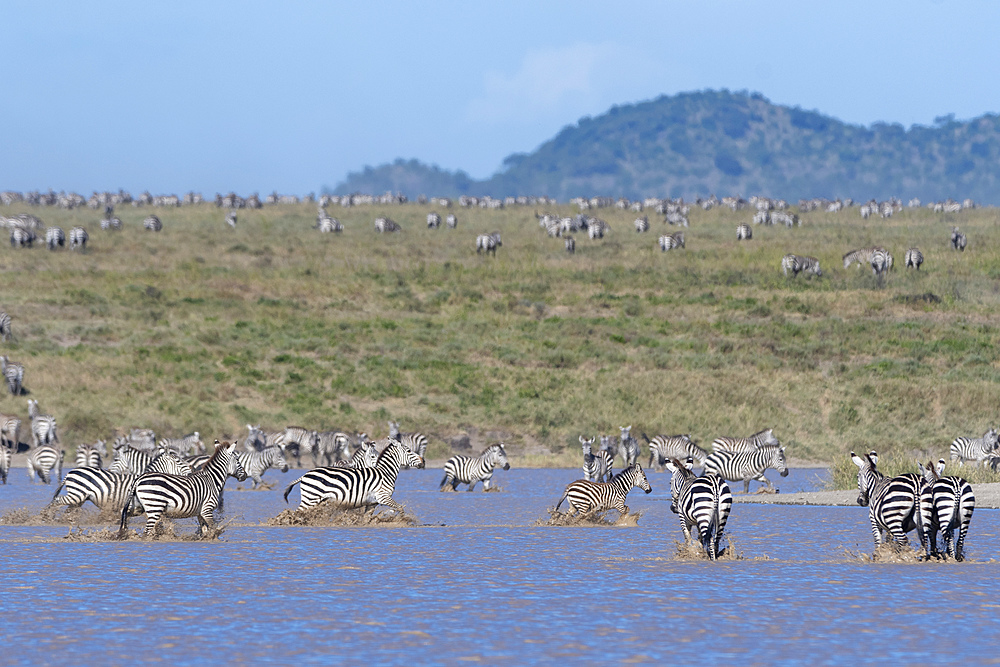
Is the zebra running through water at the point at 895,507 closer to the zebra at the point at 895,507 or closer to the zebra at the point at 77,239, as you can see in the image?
the zebra at the point at 895,507

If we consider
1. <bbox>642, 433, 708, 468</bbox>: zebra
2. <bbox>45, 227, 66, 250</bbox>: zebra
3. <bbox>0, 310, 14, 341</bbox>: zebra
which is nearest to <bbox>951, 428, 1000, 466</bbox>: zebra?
<bbox>642, 433, 708, 468</bbox>: zebra

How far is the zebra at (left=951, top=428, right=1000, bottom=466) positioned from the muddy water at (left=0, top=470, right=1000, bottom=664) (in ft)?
48.7

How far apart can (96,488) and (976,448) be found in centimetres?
2566

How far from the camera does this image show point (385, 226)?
9669 cm

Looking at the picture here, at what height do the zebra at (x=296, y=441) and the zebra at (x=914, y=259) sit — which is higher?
the zebra at (x=914, y=259)

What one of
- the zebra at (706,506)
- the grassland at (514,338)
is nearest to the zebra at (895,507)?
the zebra at (706,506)

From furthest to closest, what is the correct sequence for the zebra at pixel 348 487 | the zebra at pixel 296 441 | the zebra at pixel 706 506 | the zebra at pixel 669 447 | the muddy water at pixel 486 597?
the zebra at pixel 296 441 < the zebra at pixel 669 447 < the zebra at pixel 348 487 < the zebra at pixel 706 506 < the muddy water at pixel 486 597

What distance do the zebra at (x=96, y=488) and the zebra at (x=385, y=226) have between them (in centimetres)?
7241

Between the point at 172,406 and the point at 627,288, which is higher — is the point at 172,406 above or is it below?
below

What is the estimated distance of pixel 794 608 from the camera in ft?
49.0

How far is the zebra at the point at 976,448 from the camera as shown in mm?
38688

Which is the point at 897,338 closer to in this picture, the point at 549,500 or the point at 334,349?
the point at 334,349

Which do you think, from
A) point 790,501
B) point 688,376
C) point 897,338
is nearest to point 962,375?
point 897,338

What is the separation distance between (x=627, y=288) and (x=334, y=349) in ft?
66.5
